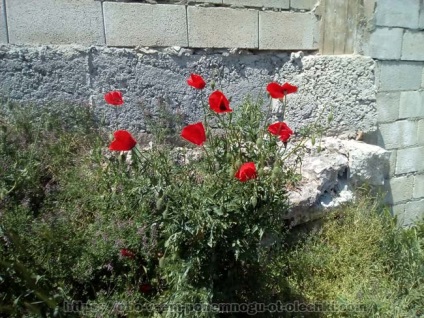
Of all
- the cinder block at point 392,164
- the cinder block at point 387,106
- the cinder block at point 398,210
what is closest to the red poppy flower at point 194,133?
the cinder block at point 387,106

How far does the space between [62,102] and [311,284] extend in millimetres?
2021

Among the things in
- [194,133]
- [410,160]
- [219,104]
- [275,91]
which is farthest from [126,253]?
[410,160]

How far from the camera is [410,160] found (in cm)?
327

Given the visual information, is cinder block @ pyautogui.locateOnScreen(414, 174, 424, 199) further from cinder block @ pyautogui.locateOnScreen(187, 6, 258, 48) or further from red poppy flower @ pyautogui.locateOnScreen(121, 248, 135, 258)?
red poppy flower @ pyautogui.locateOnScreen(121, 248, 135, 258)

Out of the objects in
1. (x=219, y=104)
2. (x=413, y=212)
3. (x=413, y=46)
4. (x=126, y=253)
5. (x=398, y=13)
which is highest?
(x=398, y=13)

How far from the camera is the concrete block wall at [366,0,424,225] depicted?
9.49ft

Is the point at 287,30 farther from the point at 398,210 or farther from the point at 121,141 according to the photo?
the point at 121,141

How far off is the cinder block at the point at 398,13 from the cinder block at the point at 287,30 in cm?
49

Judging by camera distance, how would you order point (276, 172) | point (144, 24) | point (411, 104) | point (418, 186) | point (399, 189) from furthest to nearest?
point (418, 186)
point (399, 189)
point (411, 104)
point (144, 24)
point (276, 172)

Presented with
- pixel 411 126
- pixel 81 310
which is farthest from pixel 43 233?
pixel 411 126

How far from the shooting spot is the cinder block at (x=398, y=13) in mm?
2834

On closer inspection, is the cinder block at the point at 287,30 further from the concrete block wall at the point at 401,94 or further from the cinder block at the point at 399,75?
the cinder block at the point at 399,75

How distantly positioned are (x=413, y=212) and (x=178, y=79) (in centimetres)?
247

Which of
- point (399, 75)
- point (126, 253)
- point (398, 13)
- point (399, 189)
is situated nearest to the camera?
point (126, 253)
